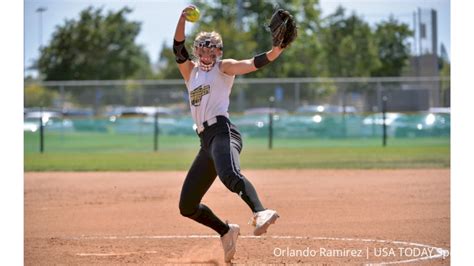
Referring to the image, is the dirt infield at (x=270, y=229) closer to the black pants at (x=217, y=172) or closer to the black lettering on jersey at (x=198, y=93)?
the black pants at (x=217, y=172)

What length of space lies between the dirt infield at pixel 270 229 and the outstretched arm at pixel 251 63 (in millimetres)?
1653

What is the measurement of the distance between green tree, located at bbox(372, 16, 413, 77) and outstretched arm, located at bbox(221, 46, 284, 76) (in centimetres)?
2047

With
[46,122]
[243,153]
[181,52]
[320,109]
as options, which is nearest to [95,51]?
[46,122]

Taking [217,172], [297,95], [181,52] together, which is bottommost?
[217,172]

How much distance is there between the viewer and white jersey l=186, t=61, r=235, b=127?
6.61 meters

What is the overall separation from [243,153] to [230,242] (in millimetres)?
13485

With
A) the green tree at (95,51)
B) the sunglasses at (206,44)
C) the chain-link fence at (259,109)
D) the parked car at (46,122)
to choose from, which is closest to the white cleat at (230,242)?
the sunglasses at (206,44)

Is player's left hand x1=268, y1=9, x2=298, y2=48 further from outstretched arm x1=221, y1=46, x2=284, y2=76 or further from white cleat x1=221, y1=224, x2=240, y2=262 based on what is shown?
white cleat x1=221, y1=224, x2=240, y2=262

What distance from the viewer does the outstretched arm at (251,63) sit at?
6336mm

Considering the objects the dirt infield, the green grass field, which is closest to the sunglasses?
the dirt infield

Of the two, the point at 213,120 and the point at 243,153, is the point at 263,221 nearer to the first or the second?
the point at 213,120

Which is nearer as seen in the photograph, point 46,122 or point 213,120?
point 213,120

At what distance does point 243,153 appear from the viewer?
20469 millimetres

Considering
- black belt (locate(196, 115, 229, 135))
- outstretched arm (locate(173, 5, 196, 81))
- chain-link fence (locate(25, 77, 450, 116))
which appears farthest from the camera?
chain-link fence (locate(25, 77, 450, 116))
